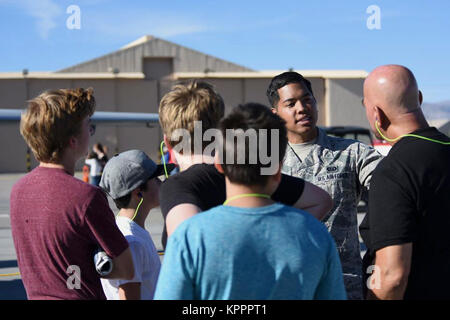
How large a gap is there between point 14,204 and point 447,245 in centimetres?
181

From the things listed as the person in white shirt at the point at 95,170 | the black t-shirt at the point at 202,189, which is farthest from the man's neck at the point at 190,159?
the person in white shirt at the point at 95,170

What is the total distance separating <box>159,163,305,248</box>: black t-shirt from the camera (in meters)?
2.00

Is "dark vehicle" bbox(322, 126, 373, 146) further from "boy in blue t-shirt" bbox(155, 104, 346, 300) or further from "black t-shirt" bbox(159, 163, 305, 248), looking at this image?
"boy in blue t-shirt" bbox(155, 104, 346, 300)

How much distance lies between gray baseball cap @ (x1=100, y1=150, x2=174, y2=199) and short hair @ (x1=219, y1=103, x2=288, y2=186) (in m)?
1.01

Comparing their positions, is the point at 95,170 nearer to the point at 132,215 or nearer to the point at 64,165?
the point at 132,215

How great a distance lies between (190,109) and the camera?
214cm

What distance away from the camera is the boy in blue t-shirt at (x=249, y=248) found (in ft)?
5.42

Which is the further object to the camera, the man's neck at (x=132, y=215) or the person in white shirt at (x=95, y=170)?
the person in white shirt at (x=95, y=170)

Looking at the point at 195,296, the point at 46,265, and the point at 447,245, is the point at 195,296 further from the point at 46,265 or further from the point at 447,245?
the point at 447,245

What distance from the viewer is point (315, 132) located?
3217 mm

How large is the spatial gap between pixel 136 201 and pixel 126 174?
155 millimetres

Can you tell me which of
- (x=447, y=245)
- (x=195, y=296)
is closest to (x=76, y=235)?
(x=195, y=296)

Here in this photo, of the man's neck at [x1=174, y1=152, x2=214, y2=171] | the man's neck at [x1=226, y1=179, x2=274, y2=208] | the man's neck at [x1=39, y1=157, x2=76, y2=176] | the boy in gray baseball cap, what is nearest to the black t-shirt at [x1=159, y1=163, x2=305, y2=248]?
the man's neck at [x1=174, y1=152, x2=214, y2=171]

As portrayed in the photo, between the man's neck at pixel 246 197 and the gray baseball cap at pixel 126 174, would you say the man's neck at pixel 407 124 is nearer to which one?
the man's neck at pixel 246 197
